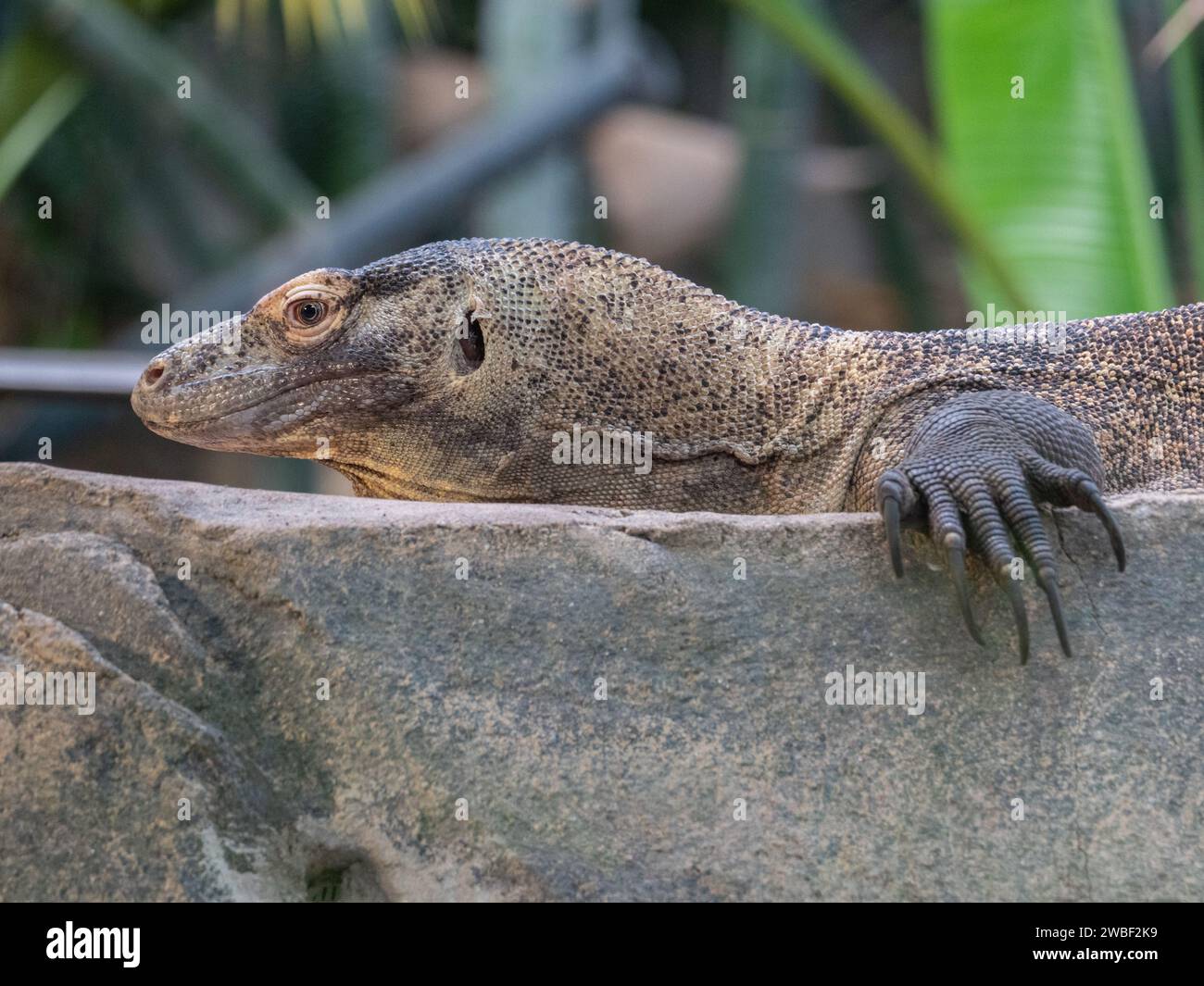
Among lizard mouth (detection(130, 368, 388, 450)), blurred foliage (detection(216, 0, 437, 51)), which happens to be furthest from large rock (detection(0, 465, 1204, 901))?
blurred foliage (detection(216, 0, 437, 51))

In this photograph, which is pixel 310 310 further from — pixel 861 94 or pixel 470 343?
pixel 861 94

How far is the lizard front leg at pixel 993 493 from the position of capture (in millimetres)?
3619

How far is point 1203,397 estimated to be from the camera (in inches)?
188

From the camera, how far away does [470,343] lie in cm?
468

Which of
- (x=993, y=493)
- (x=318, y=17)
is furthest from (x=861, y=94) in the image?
(x=993, y=493)

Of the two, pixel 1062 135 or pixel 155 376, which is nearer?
pixel 155 376

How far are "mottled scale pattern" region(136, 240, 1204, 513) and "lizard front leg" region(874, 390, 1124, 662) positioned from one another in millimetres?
399

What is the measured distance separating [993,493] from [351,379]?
1.92 metres

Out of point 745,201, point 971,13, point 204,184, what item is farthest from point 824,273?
point 971,13

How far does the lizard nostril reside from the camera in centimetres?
456

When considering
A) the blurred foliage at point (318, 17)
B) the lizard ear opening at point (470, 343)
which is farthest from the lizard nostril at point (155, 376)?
the blurred foliage at point (318, 17)

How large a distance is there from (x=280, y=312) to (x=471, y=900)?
6.62 ft

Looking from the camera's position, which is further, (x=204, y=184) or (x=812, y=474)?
(x=204, y=184)

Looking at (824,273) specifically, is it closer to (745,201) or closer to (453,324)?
(745,201)
